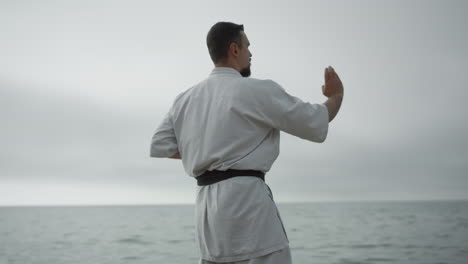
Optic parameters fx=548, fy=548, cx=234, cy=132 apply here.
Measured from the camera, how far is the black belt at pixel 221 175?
7.27ft

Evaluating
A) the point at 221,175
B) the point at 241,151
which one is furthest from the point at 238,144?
the point at 221,175

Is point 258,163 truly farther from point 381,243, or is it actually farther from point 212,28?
point 381,243

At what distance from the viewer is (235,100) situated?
7.41ft

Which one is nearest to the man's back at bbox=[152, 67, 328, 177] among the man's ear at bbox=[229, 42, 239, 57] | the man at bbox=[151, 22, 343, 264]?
the man at bbox=[151, 22, 343, 264]

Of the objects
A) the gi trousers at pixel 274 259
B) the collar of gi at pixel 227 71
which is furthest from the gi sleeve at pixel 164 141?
the gi trousers at pixel 274 259

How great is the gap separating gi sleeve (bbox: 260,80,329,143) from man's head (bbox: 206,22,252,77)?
196 millimetres

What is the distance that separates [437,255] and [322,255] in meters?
4.28

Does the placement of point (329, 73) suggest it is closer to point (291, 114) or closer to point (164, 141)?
point (291, 114)

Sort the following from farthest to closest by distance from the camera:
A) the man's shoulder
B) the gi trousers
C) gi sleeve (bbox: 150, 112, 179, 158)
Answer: gi sleeve (bbox: 150, 112, 179, 158)
the man's shoulder
the gi trousers

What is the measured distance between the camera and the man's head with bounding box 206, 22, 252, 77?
7.74ft

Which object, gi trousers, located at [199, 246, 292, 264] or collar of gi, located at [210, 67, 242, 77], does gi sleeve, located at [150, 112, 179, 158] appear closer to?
collar of gi, located at [210, 67, 242, 77]

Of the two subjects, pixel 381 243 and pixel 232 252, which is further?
pixel 381 243

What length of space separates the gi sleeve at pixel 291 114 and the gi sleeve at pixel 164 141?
0.49m

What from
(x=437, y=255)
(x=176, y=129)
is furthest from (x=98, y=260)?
(x=176, y=129)
